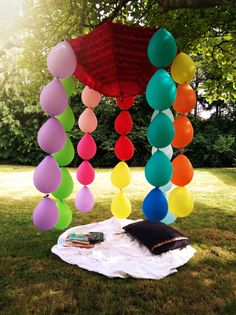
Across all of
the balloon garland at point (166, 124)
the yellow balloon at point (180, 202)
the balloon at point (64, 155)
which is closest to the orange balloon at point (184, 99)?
the balloon garland at point (166, 124)

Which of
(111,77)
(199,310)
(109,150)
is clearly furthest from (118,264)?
(109,150)

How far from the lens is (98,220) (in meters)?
6.16

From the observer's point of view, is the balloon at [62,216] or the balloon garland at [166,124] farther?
the balloon at [62,216]

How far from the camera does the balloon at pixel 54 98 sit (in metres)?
3.66

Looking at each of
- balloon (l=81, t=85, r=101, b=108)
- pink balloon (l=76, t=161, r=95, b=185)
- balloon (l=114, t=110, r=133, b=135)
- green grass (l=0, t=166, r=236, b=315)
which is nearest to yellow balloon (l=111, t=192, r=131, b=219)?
pink balloon (l=76, t=161, r=95, b=185)

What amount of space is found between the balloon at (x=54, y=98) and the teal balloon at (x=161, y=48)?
1111mm

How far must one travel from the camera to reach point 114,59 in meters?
4.04

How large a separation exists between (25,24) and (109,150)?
1026 centimetres

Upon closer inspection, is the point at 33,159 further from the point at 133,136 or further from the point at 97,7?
the point at 97,7

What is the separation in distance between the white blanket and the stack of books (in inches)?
3.1

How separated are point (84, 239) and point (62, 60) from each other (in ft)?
8.37

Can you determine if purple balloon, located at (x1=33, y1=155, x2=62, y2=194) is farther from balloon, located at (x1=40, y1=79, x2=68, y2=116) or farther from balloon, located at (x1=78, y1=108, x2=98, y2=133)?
balloon, located at (x1=78, y1=108, x2=98, y2=133)

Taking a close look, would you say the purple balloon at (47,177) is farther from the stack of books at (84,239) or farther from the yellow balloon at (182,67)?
the yellow balloon at (182,67)

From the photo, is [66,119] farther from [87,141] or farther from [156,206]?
[156,206]
